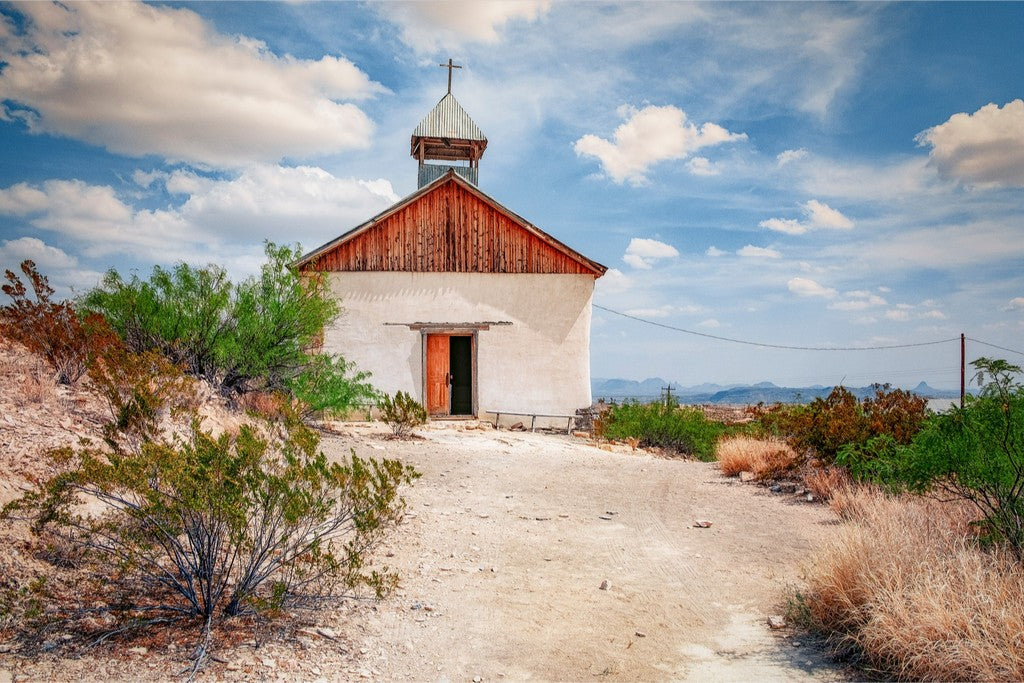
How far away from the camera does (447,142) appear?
23438 millimetres

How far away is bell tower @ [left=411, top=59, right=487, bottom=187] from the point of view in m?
23.2

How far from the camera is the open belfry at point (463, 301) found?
57.1ft

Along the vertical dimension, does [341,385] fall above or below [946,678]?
above

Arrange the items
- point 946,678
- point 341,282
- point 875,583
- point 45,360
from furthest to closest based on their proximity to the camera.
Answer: point 341,282, point 45,360, point 875,583, point 946,678

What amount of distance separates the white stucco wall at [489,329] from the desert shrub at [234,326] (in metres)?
3.97

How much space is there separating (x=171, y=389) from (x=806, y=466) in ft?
28.1

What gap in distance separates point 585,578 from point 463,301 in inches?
472

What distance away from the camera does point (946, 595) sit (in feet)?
15.2

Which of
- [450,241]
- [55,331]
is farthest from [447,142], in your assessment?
[55,331]

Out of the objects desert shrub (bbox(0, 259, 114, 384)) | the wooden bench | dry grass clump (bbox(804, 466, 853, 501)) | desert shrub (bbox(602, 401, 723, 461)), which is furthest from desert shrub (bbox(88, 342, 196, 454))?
desert shrub (bbox(602, 401, 723, 461))

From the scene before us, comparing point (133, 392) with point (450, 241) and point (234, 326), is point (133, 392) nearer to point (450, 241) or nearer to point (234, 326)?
point (234, 326)

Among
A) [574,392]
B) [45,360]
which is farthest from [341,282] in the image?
[45,360]

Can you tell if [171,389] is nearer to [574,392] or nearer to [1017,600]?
[1017,600]

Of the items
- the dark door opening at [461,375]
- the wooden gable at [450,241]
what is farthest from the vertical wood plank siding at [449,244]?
the dark door opening at [461,375]
